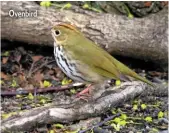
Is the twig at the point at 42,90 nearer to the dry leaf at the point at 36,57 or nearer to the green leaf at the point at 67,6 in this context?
the dry leaf at the point at 36,57

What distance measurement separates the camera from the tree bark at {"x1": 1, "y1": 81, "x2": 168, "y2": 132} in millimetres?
3064

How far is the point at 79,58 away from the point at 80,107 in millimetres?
341

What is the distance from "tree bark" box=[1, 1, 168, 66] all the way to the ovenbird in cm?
114

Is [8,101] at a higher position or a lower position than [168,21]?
lower

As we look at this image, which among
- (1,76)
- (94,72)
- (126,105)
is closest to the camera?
(94,72)

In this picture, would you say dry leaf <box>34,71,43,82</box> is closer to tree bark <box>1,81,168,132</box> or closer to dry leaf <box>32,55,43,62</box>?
dry leaf <box>32,55,43,62</box>

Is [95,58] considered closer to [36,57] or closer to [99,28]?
[99,28]

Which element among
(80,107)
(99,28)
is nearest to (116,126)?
(80,107)

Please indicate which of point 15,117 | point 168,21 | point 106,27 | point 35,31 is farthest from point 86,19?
point 15,117

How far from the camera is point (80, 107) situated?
336cm

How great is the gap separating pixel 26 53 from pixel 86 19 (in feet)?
2.33

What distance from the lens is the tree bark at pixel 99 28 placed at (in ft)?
15.1

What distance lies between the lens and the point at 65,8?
474cm

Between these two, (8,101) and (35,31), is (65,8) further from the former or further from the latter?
(8,101)
